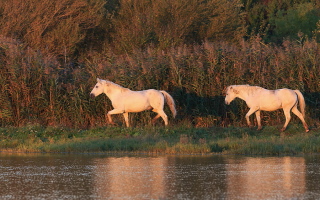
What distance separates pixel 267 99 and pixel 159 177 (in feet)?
31.1

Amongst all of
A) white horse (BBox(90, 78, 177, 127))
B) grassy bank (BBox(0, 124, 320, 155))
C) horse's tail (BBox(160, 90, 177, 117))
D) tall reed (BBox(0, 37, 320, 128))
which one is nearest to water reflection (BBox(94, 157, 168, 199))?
grassy bank (BBox(0, 124, 320, 155))

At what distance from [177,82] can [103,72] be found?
281cm

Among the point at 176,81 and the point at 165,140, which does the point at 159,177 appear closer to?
the point at 165,140

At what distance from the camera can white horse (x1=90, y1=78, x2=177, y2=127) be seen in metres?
20.4

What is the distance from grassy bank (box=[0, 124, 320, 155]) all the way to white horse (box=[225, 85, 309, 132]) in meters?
0.55

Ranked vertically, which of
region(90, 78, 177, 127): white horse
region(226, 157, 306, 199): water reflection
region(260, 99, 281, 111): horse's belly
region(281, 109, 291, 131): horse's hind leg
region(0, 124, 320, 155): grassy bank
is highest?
region(90, 78, 177, 127): white horse

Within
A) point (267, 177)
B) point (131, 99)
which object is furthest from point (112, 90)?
point (267, 177)

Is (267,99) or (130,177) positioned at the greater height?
(267,99)

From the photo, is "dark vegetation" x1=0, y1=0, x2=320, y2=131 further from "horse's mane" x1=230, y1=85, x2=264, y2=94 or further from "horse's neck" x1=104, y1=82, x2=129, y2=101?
"horse's mane" x1=230, y1=85, x2=264, y2=94

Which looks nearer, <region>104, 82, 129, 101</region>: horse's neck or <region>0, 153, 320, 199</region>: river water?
<region>0, 153, 320, 199</region>: river water

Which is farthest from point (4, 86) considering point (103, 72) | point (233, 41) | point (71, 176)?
point (233, 41)

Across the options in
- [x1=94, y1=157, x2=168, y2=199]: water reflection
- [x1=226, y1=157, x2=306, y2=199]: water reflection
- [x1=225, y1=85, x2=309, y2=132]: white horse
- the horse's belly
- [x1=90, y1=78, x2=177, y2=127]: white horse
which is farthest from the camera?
[x1=90, y1=78, x2=177, y2=127]: white horse

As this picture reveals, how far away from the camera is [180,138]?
1727cm

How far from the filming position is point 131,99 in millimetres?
20359
